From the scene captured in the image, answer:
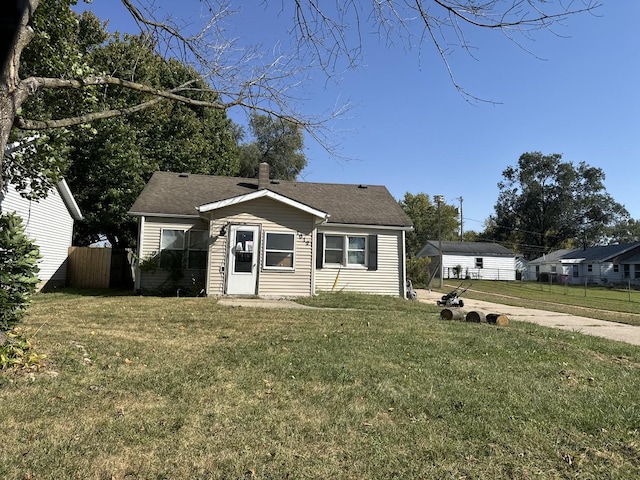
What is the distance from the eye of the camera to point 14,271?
16.3ft

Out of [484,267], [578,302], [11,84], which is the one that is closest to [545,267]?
[484,267]

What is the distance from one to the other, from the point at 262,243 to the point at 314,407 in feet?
30.3

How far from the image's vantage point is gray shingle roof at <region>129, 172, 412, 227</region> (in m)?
14.7

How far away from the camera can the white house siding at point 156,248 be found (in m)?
13.9

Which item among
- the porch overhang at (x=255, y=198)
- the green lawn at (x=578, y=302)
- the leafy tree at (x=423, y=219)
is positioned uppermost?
the leafy tree at (x=423, y=219)

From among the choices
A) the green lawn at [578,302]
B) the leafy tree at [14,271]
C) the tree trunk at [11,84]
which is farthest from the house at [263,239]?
the tree trunk at [11,84]

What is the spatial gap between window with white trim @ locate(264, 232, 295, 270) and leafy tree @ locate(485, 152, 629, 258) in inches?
2305

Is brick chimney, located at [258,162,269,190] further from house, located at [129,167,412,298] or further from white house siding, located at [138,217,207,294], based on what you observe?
white house siding, located at [138,217,207,294]

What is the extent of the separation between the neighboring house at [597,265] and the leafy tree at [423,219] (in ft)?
45.6

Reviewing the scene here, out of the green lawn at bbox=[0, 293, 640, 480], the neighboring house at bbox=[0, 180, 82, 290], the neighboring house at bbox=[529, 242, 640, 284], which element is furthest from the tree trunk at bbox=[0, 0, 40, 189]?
the neighboring house at bbox=[529, 242, 640, 284]

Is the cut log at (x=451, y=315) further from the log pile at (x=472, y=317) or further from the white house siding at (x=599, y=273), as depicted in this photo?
the white house siding at (x=599, y=273)

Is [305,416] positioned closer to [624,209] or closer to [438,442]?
[438,442]

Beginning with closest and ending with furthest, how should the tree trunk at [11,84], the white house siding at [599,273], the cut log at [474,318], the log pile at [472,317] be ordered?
the tree trunk at [11,84] < the log pile at [472,317] < the cut log at [474,318] < the white house siding at [599,273]

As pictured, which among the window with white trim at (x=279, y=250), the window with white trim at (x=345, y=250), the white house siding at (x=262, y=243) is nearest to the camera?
the white house siding at (x=262, y=243)
